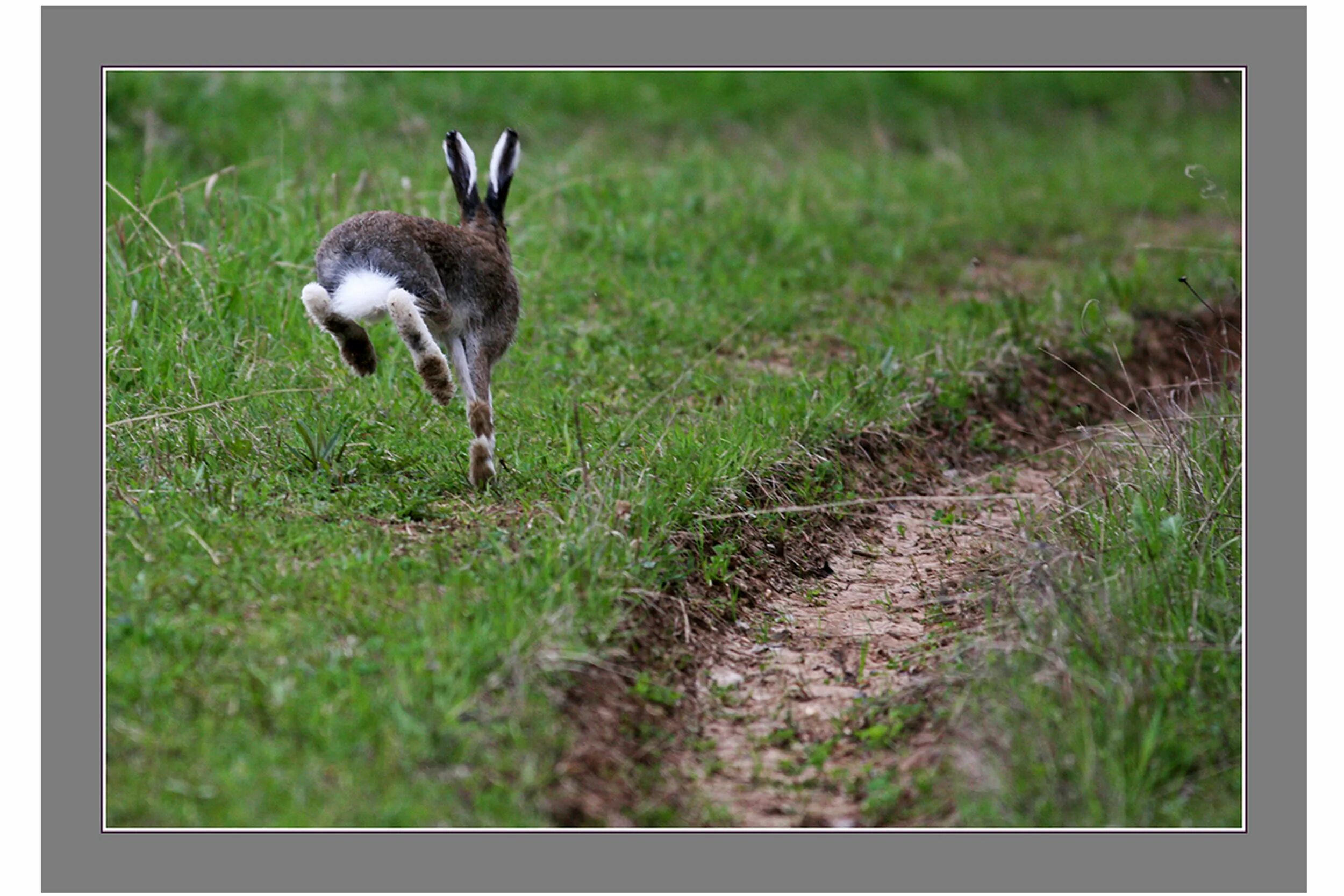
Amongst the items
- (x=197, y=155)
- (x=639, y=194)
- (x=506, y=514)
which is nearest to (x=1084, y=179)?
(x=639, y=194)

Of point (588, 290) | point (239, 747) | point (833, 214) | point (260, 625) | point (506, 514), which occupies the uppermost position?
point (833, 214)

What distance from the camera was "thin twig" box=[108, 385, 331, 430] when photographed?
548 cm

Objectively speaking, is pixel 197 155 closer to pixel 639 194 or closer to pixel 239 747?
pixel 639 194

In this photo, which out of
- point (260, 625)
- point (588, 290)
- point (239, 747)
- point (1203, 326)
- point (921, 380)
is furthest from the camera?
point (1203, 326)

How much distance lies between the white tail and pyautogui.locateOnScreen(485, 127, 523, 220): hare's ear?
3.21ft

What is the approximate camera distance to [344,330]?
5.03 meters

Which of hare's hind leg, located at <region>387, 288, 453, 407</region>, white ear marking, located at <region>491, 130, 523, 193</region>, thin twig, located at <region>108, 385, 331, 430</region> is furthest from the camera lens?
white ear marking, located at <region>491, 130, 523, 193</region>

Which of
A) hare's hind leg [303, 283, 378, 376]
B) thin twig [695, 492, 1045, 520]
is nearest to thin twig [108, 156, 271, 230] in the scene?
hare's hind leg [303, 283, 378, 376]

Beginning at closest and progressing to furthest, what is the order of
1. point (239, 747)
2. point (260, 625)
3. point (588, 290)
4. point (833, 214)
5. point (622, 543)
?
point (239, 747)
point (260, 625)
point (622, 543)
point (588, 290)
point (833, 214)

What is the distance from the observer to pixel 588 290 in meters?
7.84

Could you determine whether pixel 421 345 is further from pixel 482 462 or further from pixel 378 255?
pixel 482 462

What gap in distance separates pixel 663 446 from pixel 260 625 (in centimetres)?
200

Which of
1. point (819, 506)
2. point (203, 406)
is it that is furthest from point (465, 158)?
point (819, 506)

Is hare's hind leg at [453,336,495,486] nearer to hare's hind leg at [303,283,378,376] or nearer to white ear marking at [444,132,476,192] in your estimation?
hare's hind leg at [303,283,378,376]
